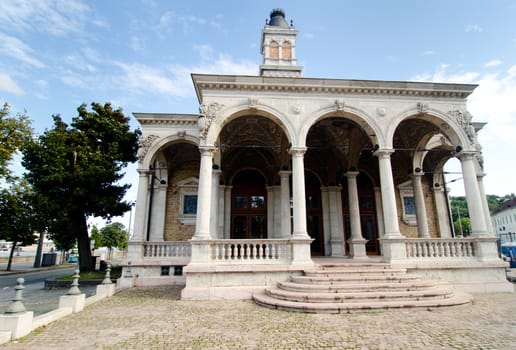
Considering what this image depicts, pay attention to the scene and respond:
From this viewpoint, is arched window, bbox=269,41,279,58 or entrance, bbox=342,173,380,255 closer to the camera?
entrance, bbox=342,173,380,255

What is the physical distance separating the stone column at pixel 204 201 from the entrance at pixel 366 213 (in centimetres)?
876

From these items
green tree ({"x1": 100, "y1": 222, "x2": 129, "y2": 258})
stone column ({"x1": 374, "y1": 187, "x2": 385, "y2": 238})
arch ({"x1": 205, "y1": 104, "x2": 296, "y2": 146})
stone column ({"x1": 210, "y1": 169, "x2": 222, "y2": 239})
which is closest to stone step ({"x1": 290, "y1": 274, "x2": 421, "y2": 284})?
arch ({"x1": 205, "y1": 104, "x2": 296, "y2": 146})

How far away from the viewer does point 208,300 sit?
845cm

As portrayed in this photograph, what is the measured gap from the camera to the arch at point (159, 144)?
42.0ft

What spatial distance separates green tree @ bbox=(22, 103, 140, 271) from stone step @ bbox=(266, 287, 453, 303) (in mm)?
10039

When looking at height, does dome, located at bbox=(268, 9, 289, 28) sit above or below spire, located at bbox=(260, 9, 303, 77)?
above

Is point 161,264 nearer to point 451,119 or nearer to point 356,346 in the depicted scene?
point 356,346

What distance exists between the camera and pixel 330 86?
34.6ft

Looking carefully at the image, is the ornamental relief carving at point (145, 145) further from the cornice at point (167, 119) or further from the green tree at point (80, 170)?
the green tree at point (80, 170)

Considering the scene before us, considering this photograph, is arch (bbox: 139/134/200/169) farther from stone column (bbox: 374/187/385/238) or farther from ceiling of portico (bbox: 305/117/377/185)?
stone column (bbox: 374/187/385/238)

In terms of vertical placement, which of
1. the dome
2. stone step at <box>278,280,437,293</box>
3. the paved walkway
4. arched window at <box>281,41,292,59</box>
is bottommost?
the paved walkway

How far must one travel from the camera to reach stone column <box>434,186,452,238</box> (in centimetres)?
1529

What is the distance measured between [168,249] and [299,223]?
615 centimetres

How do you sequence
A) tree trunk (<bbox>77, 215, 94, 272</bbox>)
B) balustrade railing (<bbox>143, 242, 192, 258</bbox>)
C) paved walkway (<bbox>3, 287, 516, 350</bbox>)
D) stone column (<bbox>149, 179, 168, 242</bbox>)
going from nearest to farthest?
paved walkway (<bbox>3, 287, 516, 350</bbox>) → balustrade railing (<bbox>143, 242, 192, 258</bbox>) → tree trunk (<bbox>77, 215, 94, 272</bbox>) → stone column (<bbox>149, 179, 168, 242</bbox>)
